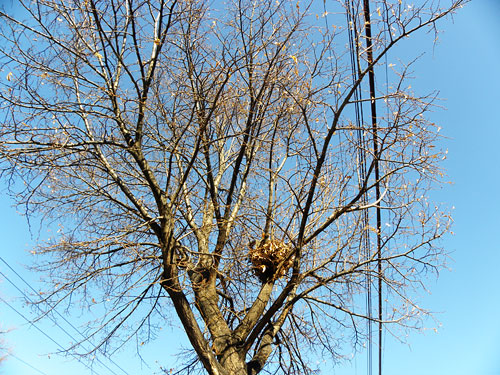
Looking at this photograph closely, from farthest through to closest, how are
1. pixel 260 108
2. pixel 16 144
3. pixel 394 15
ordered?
pixel 260 108, pixel 16 144, pixel 394 15

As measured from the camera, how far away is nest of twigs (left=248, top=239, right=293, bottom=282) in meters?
4.66

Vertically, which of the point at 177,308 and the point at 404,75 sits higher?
the point at 404,75

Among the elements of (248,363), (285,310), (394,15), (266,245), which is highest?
(394,15)

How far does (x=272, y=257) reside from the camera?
15.4 feet

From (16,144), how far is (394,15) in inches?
135

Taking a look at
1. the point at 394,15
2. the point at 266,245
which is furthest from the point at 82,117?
the point at 394,15

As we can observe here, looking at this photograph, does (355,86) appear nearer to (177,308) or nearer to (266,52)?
(266,52)

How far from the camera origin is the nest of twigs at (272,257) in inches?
184

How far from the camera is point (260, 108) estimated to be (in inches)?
186

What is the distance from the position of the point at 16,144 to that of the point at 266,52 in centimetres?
267

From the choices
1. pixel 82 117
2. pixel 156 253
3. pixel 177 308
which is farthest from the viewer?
pixel 156 253

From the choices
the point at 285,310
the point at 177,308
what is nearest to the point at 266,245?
the point at 285,310

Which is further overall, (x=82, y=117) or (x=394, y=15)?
(x=82, y=117)

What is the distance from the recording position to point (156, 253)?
5.02 m
